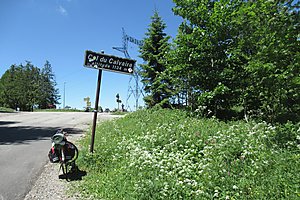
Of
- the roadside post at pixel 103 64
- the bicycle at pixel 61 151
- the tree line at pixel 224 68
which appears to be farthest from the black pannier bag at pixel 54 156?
the tree line at pixel 224 68

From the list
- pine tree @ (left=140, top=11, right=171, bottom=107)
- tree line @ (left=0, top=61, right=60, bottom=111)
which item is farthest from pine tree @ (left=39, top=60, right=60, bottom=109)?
pine tree @ (left=140, top=11, right=171, bottom=107)

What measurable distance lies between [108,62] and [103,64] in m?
0.16

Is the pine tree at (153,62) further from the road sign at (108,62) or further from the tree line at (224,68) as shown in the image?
the road sign at (108,62)

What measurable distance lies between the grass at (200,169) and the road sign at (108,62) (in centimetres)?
225

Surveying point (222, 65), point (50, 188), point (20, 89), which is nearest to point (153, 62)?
point (222, 65)

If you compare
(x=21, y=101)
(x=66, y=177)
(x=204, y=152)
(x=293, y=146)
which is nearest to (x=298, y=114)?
(x=293, y=146)

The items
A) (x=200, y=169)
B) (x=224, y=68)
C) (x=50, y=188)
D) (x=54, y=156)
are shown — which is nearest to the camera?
(x=200, y=169)

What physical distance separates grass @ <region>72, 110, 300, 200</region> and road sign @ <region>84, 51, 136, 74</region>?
2.25 m

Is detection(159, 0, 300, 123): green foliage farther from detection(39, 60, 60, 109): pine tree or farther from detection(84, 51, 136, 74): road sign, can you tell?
detection(39, 60, 60, 109): pine tree

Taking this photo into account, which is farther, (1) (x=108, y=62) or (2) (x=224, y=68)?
(2) (x=224, y=68)

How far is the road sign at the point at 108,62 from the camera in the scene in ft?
22.1

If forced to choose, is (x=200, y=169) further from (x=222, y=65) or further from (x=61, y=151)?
(x=222, y=65)

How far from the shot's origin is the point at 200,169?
15.5 ft

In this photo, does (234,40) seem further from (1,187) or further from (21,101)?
(21,101)
